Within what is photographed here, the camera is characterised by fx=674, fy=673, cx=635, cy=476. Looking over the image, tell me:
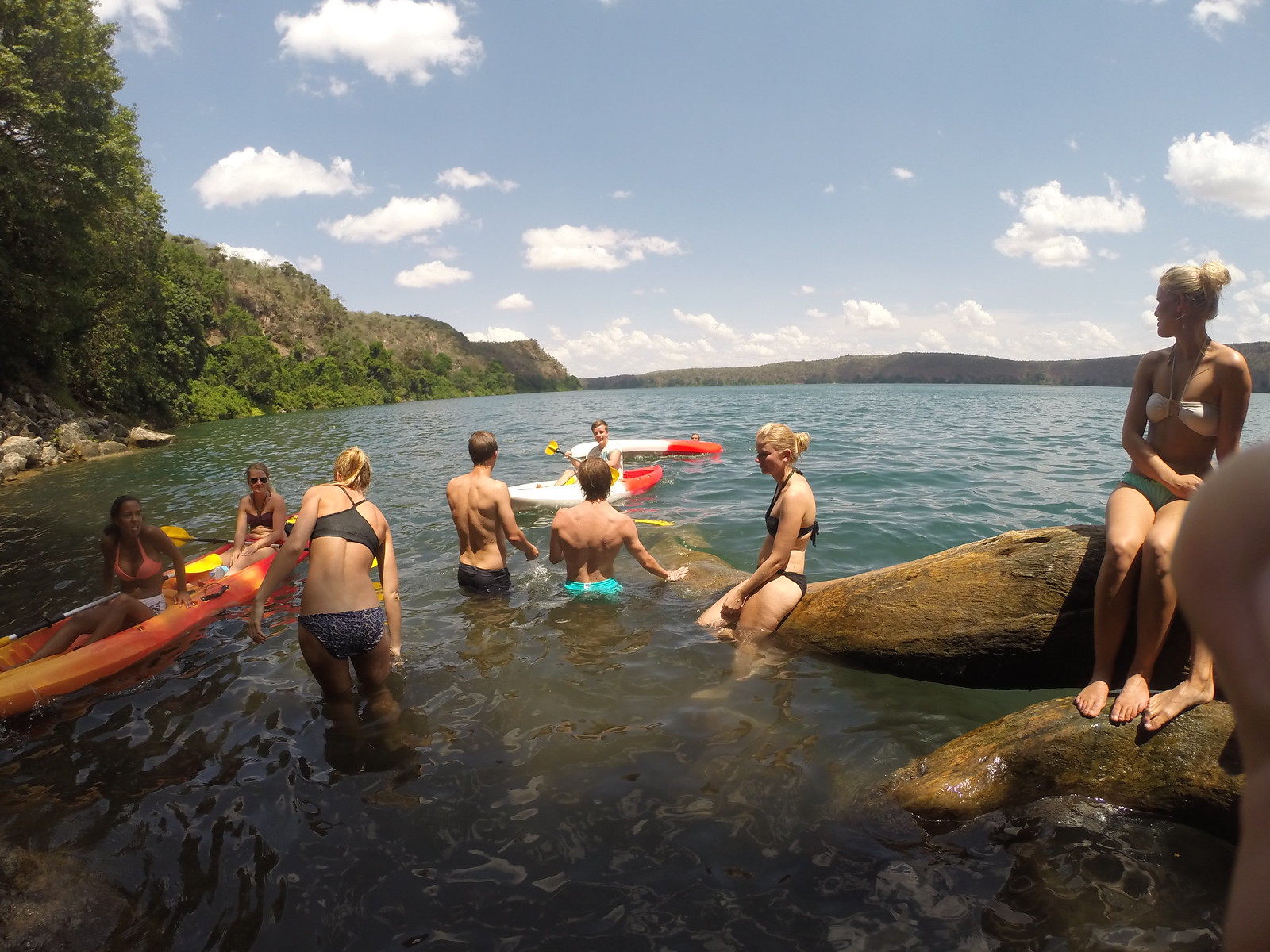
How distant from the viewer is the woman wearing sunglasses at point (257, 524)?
8.62 m

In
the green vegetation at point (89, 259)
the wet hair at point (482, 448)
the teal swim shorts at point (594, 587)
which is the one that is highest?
the green vegetation at point (89, 259)

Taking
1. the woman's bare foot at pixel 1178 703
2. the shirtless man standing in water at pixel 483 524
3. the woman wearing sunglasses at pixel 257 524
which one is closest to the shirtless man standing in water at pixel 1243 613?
the woman's bare foot at pixel 1178 703

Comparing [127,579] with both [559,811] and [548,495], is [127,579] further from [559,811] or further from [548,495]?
[548,495]

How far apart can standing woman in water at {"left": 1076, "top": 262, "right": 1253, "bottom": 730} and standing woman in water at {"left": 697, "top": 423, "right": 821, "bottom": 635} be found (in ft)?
6.75

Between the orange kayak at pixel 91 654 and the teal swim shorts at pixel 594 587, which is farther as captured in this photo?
the teal swim shorts at pixel 594 587

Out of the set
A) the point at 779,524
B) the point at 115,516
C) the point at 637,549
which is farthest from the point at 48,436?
the point at 779,524

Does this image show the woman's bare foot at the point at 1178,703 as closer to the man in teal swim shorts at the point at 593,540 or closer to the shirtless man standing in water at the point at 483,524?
the man in teal swim shorts at the point at 593,540

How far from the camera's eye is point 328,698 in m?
4.98

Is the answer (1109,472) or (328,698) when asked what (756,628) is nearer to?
(328,698)

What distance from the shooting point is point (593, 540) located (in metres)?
7.10

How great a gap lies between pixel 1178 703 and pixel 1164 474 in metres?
1.32

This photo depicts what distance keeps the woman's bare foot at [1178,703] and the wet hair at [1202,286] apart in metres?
2.06

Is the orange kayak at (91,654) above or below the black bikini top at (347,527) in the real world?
below

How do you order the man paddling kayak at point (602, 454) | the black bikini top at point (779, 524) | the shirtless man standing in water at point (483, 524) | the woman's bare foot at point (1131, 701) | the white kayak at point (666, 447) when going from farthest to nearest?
the white kayak at point (666, 447)
the man paddling kayak at point (602, 454)
the shirtless man standing in water at point (483, 524)
the black bikini top at point (779, 524)
the woman's bare foot at point (1131, 701)
